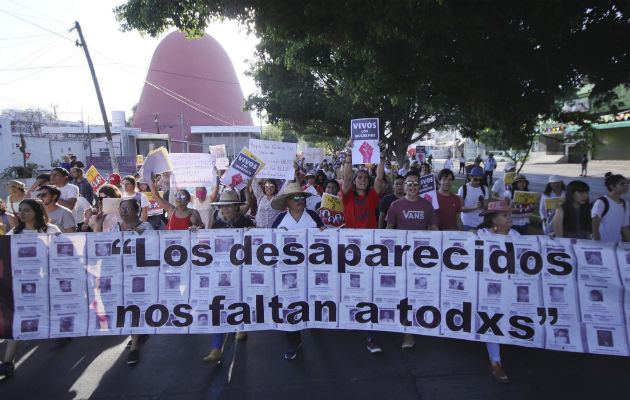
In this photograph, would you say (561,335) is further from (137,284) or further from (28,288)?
(28,288)

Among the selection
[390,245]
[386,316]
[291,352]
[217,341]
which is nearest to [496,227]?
[390,245]

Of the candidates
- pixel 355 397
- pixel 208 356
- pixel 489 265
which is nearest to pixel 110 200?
pixel 208 356

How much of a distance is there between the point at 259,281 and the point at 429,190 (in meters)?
2.67

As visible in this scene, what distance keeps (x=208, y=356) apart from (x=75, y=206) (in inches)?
146

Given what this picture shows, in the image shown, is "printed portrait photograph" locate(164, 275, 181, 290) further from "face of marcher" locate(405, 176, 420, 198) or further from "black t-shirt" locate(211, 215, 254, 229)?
"face of marcher" locate(405, 176, 420, 198)

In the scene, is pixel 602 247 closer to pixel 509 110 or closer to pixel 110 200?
pixel 509 110

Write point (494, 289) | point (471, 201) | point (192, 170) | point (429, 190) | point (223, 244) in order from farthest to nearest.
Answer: point (471, 201), point (192, 170), point (429, 190), point (223, 244), point (494, 289)

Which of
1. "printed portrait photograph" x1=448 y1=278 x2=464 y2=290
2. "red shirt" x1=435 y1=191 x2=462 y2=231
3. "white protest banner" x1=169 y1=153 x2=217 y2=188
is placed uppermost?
"white protest banner" x1=169 y1=153 x2=217 y2=188

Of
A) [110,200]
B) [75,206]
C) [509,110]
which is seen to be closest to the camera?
[110,200]

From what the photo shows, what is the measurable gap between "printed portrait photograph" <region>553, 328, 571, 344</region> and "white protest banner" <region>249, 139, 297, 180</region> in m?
3.79

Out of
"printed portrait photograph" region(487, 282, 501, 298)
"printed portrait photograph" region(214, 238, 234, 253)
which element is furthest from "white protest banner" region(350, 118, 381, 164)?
"printed portrait photograph" region(487, 282, 501, 298)

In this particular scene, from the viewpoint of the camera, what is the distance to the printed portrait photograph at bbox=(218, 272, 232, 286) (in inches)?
149

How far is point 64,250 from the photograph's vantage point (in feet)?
12.4

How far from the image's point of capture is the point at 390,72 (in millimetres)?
6316
